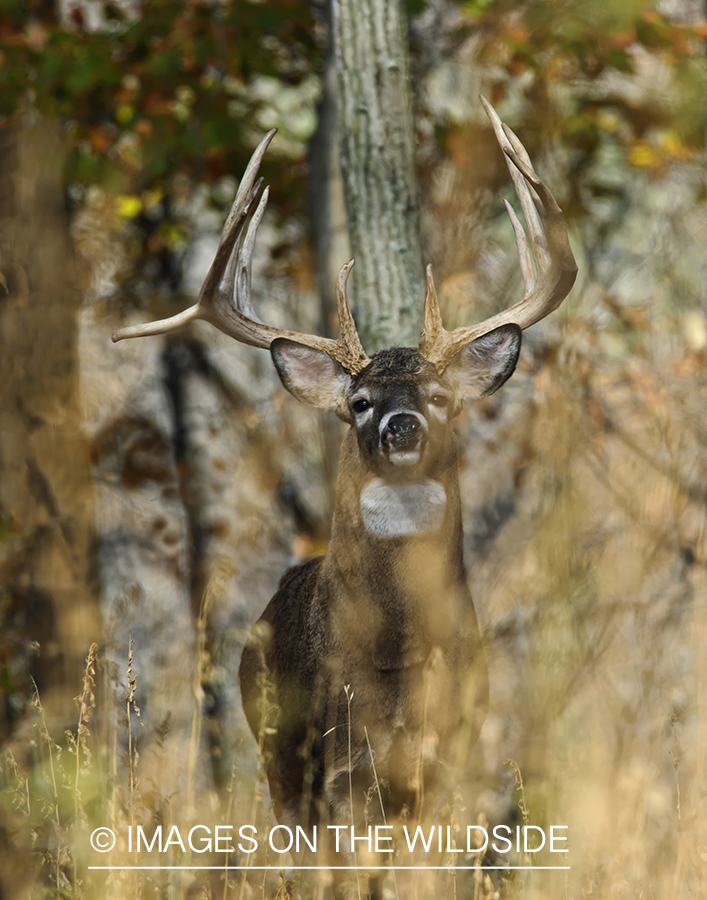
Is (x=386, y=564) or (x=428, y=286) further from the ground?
(x=428, y=286)

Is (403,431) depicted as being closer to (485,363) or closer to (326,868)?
(485,363)

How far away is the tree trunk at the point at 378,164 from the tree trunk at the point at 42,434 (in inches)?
96.1

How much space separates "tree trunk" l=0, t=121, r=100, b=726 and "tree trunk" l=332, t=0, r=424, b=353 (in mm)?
2441

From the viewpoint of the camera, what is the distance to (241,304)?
4.72m

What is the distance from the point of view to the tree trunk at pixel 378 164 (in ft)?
16.2

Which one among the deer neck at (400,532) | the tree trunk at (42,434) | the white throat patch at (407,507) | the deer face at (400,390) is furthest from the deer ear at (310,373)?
the tree trunk at (42,434)

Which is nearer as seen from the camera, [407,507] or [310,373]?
[407,507]

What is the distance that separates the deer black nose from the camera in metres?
3.89

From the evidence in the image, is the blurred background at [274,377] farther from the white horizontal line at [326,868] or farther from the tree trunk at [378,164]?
the tree trunk at [378,164]

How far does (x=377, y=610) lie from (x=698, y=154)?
535 cm

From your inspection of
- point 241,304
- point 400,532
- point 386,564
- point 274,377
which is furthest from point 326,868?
point 274,377

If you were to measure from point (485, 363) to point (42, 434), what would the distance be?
10.2 ft

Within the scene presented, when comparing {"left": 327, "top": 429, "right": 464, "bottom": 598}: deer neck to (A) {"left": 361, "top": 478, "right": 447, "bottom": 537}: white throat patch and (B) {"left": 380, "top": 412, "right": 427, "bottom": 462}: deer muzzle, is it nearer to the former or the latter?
(A) {"left": 361, "top": 478, "right": 447, "bottom": 537}: white throat patch

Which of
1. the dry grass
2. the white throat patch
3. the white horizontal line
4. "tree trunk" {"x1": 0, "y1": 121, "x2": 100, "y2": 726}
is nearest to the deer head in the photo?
the white throat patch
